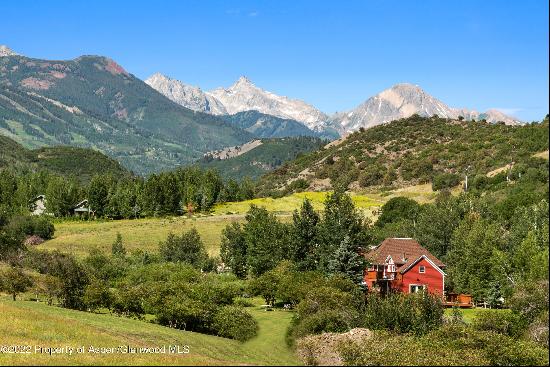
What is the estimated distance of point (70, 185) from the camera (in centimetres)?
14075

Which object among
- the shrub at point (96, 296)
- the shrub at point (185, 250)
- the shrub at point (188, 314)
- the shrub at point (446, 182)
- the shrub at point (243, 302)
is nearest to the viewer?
the shrub at point (188, 314)

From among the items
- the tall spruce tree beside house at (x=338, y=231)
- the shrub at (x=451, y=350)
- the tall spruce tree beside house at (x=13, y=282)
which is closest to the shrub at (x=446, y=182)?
the tall spruce tree beside house at (x=338, y=231)

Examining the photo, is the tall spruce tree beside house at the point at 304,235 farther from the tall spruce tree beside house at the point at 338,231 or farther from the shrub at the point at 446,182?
the shrub at the point at 446,182

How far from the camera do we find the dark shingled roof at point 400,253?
62.8 metres

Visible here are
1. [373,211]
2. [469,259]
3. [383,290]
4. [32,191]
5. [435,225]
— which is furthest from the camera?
[32,191]

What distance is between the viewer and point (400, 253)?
64.4 metres

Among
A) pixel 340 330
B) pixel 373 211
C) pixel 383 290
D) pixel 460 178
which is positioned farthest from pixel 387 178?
pixel 340 330

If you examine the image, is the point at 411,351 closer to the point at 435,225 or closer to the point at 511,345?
the point at 511,345

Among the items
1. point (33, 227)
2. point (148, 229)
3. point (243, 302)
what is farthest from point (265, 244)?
point (33, 227)

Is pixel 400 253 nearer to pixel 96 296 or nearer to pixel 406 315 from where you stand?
pixel 406 315

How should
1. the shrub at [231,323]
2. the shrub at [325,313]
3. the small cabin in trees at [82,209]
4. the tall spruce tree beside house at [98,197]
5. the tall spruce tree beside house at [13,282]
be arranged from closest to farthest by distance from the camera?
the shrub at [325,313] → the shrub at [231,323] → the tall spruce tree beside house at [13,282] → the tall spruce tree beside house at [98,197] → the small cabin in trees at [82,209]

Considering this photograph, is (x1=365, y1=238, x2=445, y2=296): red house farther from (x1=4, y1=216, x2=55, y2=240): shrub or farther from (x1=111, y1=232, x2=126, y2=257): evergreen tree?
(x1=4, y1=216, x2=55, y2=240): shrub

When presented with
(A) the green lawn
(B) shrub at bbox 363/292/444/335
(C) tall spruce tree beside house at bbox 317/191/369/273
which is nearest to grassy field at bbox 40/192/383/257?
(C) tall spruce tree beside house at bbox 317/191/369/273

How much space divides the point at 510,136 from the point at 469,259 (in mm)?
127280
